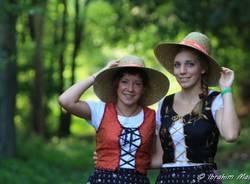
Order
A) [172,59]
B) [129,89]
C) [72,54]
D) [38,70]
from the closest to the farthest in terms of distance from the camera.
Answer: [129,89]
[172,59]
[38,70]
[72,54]

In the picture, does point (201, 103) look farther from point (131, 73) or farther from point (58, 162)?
point (58, 162)

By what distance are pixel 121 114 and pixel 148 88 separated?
15.8 inches

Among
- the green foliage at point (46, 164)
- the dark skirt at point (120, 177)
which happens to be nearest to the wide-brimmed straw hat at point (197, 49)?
the dark skirt at point (120, 177)

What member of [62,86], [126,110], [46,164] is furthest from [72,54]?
[126,110]

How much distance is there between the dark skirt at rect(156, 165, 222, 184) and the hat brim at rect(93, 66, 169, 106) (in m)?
0.78

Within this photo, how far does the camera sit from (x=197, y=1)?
50.9ft

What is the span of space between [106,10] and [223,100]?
18095 mm

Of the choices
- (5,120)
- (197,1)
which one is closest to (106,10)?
(197,1)

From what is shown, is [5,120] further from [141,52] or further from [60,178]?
[141,52]

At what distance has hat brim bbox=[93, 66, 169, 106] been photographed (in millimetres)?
5367

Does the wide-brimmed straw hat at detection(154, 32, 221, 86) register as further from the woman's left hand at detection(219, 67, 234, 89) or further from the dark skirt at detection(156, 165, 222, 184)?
the dark skirt at detection(156, 165, 222, 184)

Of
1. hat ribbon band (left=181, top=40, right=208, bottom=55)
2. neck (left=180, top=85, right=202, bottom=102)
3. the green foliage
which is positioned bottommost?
the green foliage

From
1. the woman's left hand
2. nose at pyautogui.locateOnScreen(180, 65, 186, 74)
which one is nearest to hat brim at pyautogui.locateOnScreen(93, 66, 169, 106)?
nose at pyautogui.locateOnScreen(180, 65, 186, 74)

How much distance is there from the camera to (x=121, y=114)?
5.17 meters
